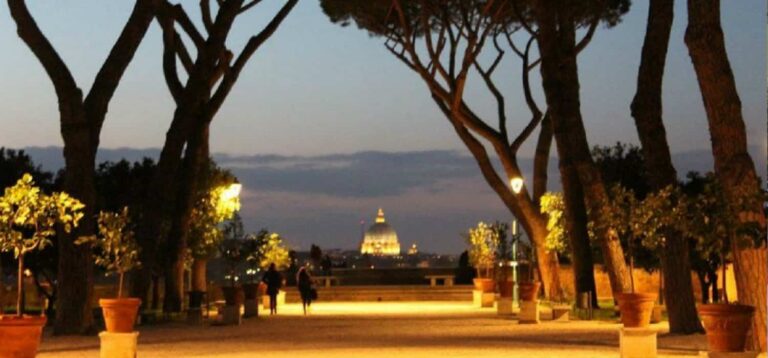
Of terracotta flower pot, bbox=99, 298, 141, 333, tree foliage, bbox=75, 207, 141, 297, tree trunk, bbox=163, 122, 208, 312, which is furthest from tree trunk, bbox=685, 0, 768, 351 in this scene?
tree trunk, bbox=163, 122, 208, 312

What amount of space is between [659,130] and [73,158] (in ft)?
30.8

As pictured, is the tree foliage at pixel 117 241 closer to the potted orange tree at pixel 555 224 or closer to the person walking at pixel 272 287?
the person walking at pixel 272 287

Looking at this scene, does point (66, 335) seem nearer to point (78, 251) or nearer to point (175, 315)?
point (78, 251)

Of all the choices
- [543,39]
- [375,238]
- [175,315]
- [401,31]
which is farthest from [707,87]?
[375,238]

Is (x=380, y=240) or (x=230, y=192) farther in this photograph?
(x=380, y=240)

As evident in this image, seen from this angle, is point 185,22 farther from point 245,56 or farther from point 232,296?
point 232,296

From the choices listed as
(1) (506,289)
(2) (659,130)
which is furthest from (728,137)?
(1) (506,289)

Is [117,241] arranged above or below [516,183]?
below

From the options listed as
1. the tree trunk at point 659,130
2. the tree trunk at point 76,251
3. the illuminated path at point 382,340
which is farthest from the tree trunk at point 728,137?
the tree trunk at point 76,251

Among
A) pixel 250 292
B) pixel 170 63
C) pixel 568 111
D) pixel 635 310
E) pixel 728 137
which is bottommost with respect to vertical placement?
pixel 635 310

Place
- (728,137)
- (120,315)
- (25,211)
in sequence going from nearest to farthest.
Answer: (728,137), (120,315), (25,211)

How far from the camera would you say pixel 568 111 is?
28.7 meters

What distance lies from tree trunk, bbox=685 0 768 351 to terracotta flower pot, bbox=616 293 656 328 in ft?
7.19

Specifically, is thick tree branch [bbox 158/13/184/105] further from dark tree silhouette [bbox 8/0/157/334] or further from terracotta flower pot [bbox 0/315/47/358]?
terracotta flower pot [bbox 0/315/47/358]
